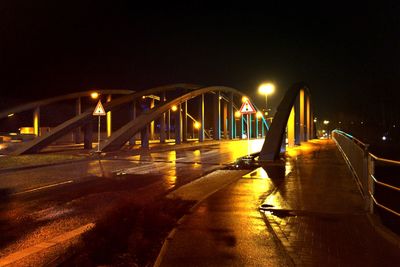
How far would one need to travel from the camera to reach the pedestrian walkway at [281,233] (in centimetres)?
505

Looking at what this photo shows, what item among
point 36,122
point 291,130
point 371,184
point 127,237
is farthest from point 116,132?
point 127,237

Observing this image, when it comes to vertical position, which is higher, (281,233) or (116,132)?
(116,132)

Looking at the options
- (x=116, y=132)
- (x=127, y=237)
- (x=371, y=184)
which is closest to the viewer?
(x=127, y=237)

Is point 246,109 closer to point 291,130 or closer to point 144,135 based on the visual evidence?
point 291,130

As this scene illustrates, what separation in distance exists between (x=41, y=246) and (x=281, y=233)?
141 inches

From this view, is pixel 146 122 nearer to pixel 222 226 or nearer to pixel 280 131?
pixel 280 131

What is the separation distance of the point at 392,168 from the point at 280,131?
6.51m

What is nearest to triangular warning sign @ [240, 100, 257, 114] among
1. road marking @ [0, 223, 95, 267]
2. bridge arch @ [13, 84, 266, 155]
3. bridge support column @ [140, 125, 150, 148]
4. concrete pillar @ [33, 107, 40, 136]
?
road marking @ [0, 223, 95, 267]

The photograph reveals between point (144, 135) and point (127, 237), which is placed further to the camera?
point (144, 135)

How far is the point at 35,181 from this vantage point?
13852 millimetres

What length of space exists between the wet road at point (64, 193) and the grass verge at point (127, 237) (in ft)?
3.08

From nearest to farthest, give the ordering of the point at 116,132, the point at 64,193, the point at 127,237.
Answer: the point at 127,237, the point at 64,193, the point at 116,132

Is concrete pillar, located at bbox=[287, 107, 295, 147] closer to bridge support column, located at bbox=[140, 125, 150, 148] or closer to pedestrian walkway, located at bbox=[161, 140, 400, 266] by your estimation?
bridge support column, located at bbox=[140, 125, 150, 148]

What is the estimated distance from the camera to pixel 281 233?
6.25 metres
